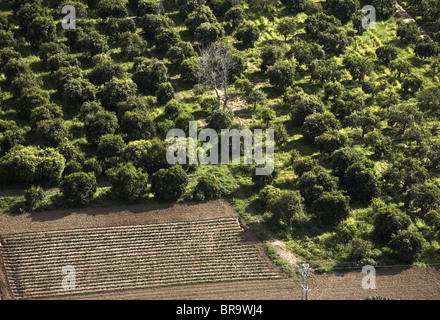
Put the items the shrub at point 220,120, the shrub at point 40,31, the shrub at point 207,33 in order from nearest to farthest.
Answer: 1. the shrub at point 220,120
2. the shrub at point 40,31
3. the shrub at point 207,33

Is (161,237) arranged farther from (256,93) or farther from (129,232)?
(256,93)

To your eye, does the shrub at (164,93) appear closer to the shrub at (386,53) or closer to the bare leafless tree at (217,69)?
the bare leafless tree at (217,69)

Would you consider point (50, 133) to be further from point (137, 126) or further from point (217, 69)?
point (217, 69)

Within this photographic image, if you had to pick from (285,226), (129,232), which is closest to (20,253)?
(129,232)

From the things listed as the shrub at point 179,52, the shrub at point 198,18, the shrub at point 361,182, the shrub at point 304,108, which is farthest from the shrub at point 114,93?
the shrub at point 361,182
